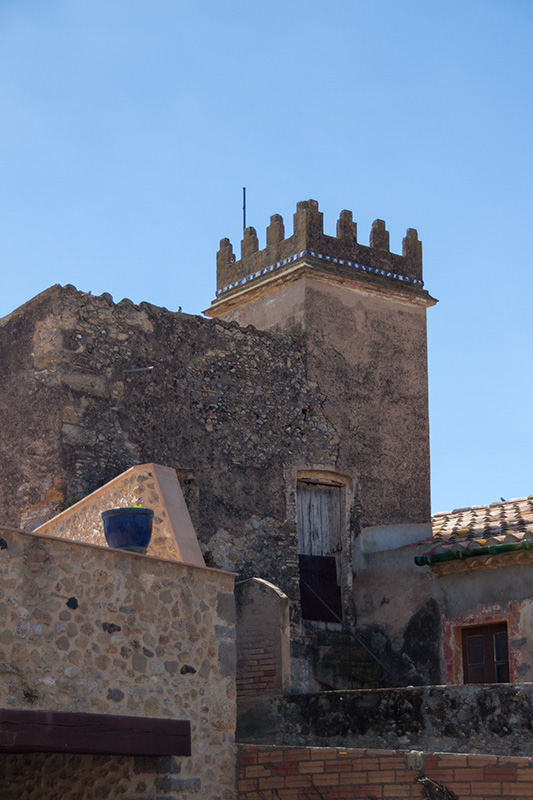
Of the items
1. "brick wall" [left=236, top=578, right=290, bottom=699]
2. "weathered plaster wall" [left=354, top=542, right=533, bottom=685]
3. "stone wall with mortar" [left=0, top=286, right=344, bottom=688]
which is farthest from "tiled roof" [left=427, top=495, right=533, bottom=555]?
"brick wall" [left=236, top=578, right=290, bottom=699]

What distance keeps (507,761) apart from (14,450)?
7260 mm

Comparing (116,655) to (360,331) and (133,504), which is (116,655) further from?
(360,331)

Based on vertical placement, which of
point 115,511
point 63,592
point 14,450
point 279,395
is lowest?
point 63,592

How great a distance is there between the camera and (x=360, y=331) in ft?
53.3

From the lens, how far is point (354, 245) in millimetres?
16547

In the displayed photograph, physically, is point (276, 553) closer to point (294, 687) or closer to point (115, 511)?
point (294, 687)

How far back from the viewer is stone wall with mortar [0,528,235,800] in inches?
339

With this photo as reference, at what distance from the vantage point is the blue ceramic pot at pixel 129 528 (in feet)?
32.0

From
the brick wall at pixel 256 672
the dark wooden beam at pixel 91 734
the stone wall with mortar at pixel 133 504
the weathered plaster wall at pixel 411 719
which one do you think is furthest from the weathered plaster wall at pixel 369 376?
the dark wooden beam at pixel 91 734

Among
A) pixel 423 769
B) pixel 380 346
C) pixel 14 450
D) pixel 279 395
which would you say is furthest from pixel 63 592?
pixel 380 346

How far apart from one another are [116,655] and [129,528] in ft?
3.63

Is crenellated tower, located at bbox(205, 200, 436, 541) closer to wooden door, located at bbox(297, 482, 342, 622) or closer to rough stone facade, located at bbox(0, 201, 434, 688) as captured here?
rough stone facade, located at bbox(0, 201, 434, 688)

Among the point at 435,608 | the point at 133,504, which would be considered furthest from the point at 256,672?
the point at 435,608

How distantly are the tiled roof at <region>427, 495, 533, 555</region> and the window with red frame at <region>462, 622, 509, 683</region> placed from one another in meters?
1.01
